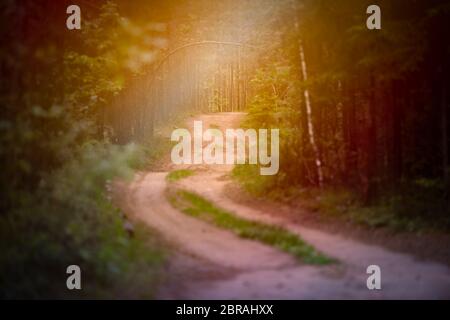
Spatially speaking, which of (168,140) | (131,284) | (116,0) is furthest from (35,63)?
(168,140)

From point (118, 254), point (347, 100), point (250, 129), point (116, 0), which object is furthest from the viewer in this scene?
point (250, 129)

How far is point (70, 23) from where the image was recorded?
14.8 metres

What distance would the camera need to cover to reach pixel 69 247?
9211 millimetres

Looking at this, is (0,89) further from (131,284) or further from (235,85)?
(235,85)

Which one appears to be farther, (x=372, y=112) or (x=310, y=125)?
(x=310, y=125)

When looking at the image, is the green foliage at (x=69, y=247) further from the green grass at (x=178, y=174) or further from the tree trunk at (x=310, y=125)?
the green grass at (x=178, y=174)

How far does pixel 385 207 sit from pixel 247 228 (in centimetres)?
450

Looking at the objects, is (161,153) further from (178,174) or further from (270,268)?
(270,268)

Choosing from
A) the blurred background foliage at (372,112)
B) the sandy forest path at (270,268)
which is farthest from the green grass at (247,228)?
the blurred background foliage at (372,112)

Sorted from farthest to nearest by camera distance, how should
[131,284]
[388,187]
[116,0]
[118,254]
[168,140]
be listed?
1. [168,140]
2. [116,0]
3. [388,187]
4. [118,254]
5. [131,284]

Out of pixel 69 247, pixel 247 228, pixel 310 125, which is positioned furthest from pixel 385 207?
pixel 69 247

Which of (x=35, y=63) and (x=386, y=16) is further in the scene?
(x=386, y=16)

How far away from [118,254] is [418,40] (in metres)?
10.8

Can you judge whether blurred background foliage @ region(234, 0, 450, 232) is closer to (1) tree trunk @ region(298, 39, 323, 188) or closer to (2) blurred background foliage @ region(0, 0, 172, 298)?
(1) tree trunk @ region(298, 39, 323, 188)
